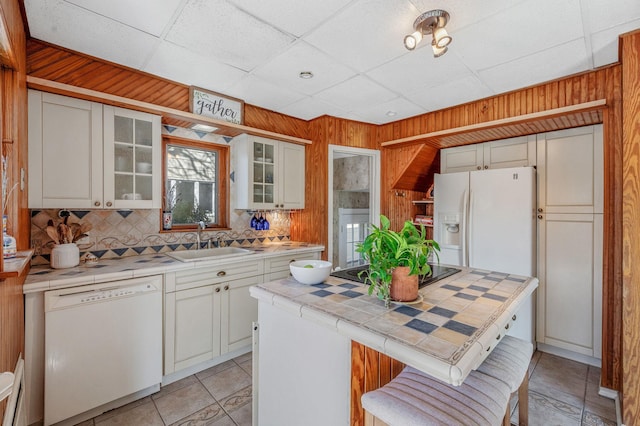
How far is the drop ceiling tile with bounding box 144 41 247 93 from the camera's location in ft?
6.82

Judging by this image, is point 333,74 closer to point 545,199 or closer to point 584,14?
point 584,14

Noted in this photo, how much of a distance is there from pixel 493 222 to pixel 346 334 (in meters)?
2.44

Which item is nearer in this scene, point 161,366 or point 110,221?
point 161,366

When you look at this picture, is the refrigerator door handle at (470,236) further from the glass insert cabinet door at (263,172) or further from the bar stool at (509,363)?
the glass insert cabinet door at (263,172)

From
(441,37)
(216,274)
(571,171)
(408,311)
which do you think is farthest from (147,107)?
(571,171)

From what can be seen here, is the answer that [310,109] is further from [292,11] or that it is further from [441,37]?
[441,37]

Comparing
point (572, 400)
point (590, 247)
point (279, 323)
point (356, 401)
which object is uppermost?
point (590, 247)

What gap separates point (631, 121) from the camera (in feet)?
5.85

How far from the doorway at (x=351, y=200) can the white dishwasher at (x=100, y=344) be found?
233cm

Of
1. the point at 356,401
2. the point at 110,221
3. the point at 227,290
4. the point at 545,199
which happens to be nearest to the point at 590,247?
the point at 545,199

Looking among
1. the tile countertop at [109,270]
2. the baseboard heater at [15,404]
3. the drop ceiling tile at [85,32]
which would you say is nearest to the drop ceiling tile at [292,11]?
the drop ceiling tile at [85,32]

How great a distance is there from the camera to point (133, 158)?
7.58 feet

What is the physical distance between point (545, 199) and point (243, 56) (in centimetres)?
298

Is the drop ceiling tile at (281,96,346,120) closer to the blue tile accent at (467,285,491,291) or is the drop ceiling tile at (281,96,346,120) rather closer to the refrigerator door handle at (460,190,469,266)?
the refrigerator door handle at (460,190,469,266)
